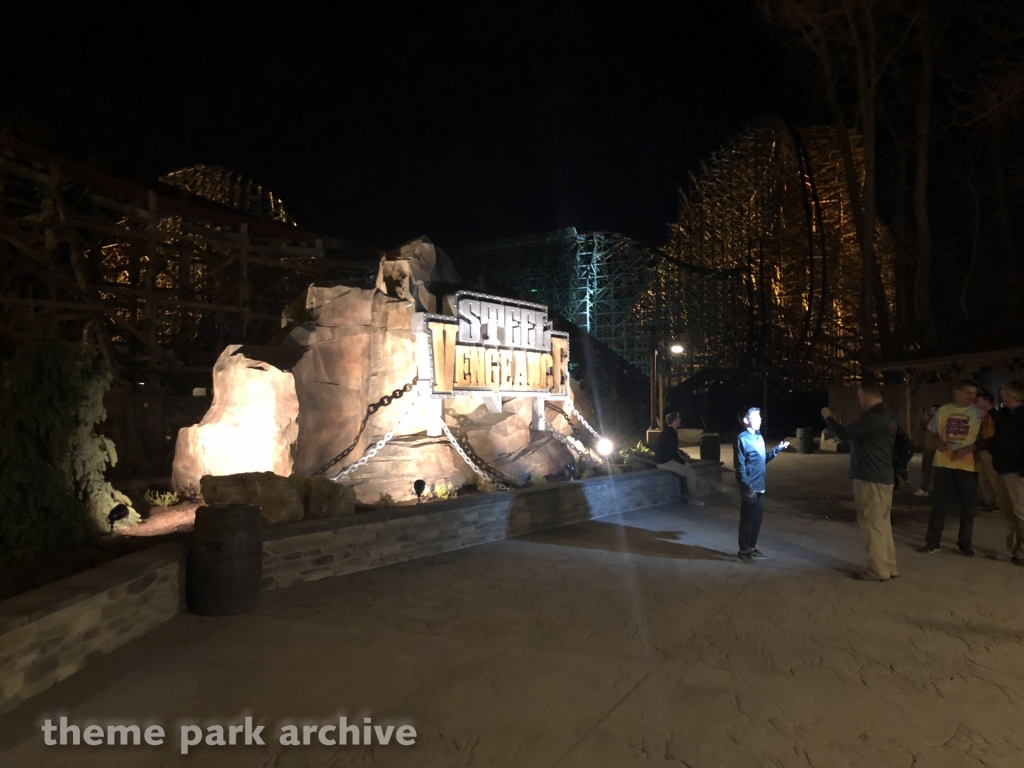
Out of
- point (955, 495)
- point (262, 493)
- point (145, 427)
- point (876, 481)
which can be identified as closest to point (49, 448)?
point (262, 493)

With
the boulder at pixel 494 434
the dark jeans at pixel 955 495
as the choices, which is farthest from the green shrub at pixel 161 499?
the dark jeans at pixel 955 495

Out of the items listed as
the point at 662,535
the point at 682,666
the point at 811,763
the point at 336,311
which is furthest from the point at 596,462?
the point at 811,763

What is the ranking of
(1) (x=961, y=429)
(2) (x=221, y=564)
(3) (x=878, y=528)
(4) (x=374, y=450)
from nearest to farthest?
(2) (x=221, y=564) → (3) (x=878, y=528) → (1) (x=961, y=429) → (4) (x=374, y=450)

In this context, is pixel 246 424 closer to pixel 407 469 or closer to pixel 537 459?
pixel 407 469

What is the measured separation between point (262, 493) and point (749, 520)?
499 centimetres

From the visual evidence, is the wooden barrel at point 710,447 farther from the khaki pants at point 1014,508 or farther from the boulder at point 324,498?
the boulder at point 324,498

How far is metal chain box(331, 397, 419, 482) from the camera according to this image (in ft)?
28.6

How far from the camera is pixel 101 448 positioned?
7332 millimetres

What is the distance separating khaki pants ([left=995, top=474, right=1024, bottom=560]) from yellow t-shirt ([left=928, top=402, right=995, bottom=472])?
1.04 feet

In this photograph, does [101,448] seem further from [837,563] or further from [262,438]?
[837,563]

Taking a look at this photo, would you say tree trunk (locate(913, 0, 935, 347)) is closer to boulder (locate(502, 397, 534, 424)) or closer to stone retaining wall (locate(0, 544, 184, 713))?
boulder (locate(502, 397, 534, 424))

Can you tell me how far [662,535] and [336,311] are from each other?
5.82m

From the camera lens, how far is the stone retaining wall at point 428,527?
6199mm

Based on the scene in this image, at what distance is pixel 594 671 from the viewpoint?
4137mm
